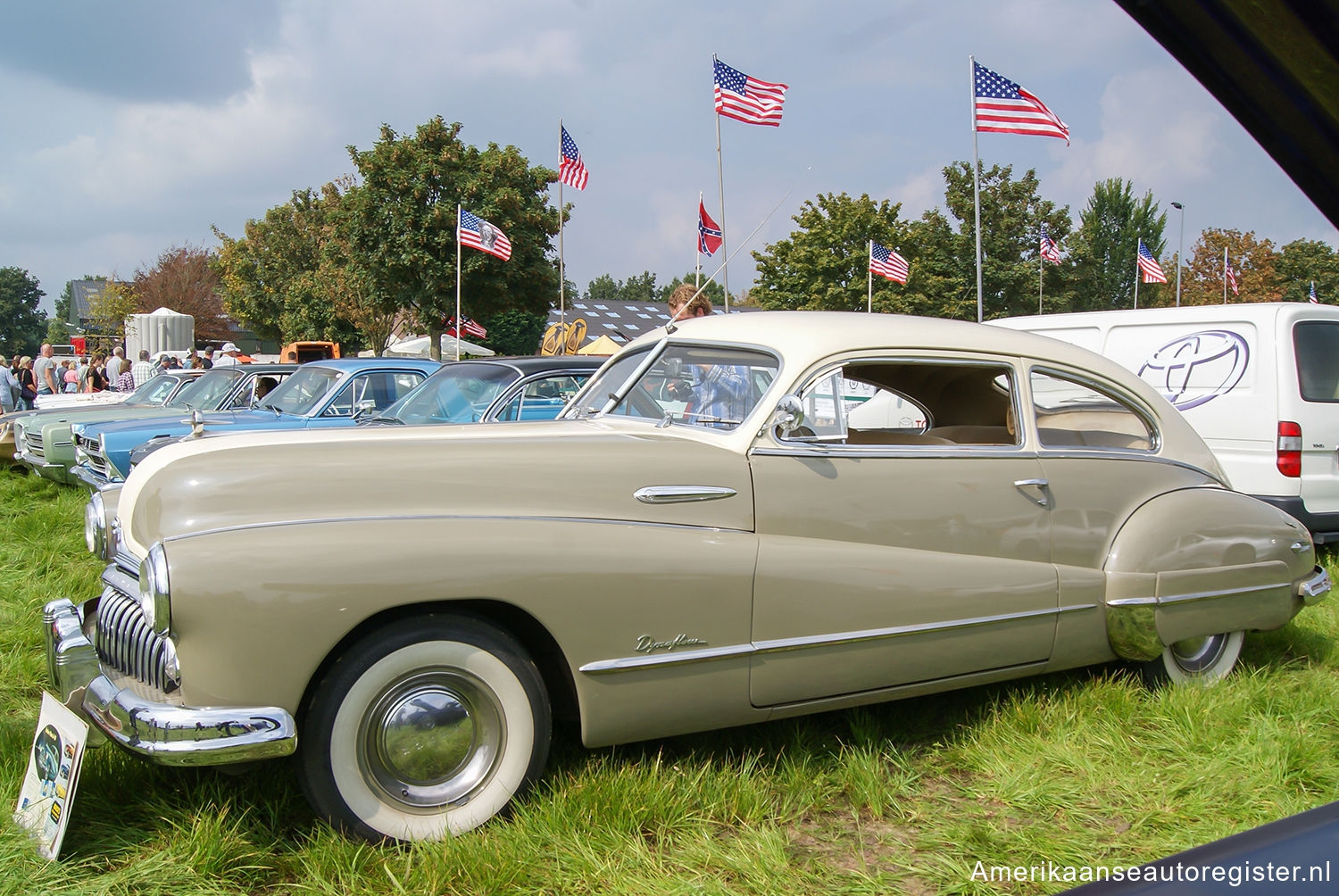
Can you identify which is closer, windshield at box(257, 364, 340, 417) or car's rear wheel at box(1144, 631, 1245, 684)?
car's rear wheel at box(1144, 631, 1245, 684)

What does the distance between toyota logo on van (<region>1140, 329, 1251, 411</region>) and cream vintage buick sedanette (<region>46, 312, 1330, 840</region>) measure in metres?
2.78

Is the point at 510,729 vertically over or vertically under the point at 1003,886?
over

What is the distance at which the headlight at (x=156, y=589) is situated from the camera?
229 centimetres

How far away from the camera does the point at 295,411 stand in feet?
27.4

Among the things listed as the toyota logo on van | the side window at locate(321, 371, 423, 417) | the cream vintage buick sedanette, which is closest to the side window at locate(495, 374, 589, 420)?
the side window at locate(321, 371, 423, 417)

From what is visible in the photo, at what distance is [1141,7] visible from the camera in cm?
84

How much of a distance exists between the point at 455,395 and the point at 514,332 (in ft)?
89.4

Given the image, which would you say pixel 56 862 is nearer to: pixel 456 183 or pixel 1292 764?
pixel 1292 764

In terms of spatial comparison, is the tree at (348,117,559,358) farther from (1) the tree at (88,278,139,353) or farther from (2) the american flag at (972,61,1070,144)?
(1) the tree at (88,278,139,353)

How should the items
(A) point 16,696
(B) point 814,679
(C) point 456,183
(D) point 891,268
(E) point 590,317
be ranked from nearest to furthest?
1. (B) point 814,679
2. (A) point 16,696
3. (D) point 891,268
4. (C) point 456,183
5. (E) point 590,317

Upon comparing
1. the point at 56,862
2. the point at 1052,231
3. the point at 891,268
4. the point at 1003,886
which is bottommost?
the point at 1003,886

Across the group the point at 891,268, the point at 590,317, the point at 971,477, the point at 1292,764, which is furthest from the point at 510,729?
the point at 590,317

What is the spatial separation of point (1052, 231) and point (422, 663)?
41.1 meters

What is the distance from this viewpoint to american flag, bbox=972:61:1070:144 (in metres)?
12.6
